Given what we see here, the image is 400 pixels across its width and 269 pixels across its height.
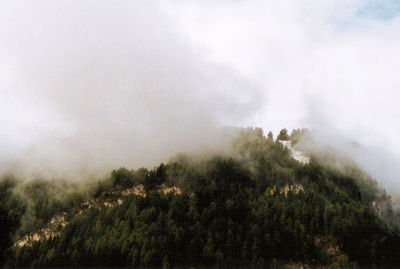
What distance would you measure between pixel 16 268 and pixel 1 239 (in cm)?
19119

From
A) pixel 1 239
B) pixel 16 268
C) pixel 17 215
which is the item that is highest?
pixel 17 215

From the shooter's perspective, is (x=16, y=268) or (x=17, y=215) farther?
(x=16, y=268)

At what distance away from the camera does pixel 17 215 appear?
1580 inches

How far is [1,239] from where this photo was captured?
3794cm

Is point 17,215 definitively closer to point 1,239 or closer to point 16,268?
point 1,239

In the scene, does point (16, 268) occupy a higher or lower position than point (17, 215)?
lower

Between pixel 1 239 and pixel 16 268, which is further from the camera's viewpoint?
pixel 16 268

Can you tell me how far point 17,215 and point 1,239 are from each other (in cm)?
308

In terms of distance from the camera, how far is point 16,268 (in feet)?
650

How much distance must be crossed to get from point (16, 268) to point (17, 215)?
19033 cm

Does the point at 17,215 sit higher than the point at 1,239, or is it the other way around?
the point at 17,215

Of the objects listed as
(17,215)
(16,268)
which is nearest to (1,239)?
(17,215)

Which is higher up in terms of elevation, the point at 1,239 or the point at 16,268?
the point at 1,239
